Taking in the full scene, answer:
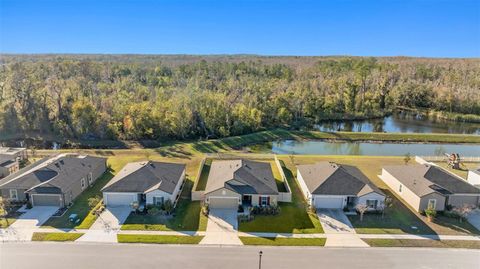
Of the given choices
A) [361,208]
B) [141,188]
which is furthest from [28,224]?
[361,208]

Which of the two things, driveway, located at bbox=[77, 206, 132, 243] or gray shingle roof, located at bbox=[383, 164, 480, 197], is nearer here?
driveway, located at bbox=[77, 206, 132, 243]

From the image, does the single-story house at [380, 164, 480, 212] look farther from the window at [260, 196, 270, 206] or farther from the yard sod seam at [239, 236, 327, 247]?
the window at [260, 196, 270, 206]

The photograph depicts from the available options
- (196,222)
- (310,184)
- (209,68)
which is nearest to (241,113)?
(310,184)

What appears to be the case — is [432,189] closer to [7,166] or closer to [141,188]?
[141,188]

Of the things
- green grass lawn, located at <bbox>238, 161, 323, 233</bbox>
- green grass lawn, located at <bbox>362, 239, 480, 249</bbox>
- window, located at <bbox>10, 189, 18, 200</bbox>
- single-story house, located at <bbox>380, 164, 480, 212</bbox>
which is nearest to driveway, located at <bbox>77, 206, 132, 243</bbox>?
window, located at <bbox>10, 189, 18, 200</bbox>

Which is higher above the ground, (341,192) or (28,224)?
(341,192)

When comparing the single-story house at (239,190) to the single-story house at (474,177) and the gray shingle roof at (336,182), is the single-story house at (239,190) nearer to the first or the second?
the gray shingle roof at (336,182)
